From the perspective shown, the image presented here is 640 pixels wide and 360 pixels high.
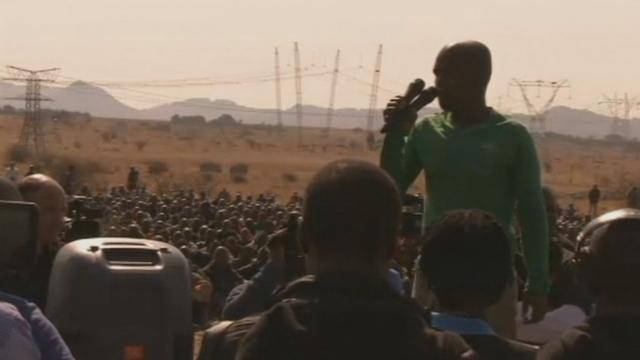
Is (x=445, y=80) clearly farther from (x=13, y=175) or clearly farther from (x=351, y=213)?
(x=13, y=175)

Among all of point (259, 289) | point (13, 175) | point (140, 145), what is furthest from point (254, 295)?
point (140, 145)

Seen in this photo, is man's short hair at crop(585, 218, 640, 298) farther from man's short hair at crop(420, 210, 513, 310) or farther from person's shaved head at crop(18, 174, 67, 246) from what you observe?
person's shaved head at crop(18, 174, 67, 246)

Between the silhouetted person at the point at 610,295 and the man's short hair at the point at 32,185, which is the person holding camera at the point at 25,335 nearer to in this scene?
the silhouetted person at the point at 610,295

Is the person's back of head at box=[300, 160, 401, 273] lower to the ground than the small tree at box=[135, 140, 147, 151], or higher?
higher

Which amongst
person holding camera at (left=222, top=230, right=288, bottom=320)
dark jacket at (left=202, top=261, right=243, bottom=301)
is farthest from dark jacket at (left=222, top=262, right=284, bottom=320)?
dark jacket at (left=202, top=261, right=243, bottom=301)

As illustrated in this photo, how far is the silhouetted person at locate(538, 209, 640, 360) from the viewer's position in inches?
151

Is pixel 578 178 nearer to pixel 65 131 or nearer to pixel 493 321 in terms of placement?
pixel 65 131

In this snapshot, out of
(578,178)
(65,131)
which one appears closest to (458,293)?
(578,178)

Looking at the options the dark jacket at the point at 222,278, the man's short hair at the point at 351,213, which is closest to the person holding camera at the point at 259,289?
the man's short hair at the point at 351,213

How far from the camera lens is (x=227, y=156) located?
11112 cm

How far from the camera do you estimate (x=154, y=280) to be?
210 inches

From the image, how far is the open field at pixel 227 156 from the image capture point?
80.7 meters

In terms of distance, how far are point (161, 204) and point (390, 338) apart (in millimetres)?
30705

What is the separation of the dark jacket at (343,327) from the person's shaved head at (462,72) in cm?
208
